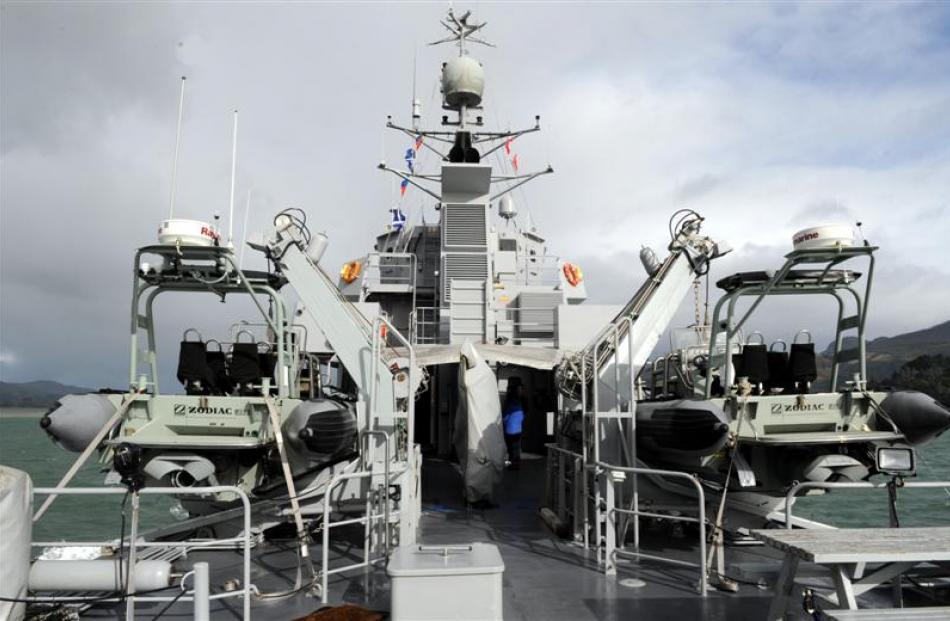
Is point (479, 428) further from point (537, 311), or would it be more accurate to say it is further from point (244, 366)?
point (537, 311)

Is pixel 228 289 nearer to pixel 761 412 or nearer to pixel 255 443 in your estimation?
pixel 255 443

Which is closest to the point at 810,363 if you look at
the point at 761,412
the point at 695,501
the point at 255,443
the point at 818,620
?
the point at 761,412

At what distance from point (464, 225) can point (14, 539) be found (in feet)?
33.7

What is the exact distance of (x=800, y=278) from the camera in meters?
6.52

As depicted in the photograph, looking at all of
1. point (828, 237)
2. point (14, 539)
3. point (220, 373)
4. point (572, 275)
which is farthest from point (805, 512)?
point (14, 539)

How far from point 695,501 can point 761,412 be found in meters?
1.27

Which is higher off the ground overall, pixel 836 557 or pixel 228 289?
pixel 228 289

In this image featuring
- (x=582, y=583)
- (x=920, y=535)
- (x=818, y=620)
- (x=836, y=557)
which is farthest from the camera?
(x=582, y=583)

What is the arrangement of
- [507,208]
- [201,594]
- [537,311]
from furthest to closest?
[507,208] < [537,311] < [201,594]

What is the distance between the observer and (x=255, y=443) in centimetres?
620

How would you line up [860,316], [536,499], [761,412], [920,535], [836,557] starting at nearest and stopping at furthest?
[836,557] → [920,535] → [761,412] → [860,316] → [536,499]

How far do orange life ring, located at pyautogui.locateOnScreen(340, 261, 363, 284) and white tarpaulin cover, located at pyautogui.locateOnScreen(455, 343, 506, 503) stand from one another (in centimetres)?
639

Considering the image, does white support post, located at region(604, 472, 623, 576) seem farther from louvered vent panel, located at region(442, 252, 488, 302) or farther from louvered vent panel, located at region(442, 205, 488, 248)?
louvered vent panel, located at region(442, 205, 488, 248)

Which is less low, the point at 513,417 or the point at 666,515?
the point at 513,417
